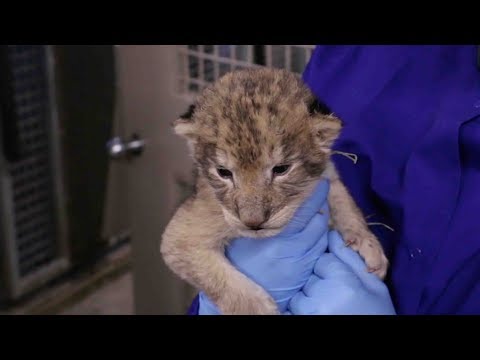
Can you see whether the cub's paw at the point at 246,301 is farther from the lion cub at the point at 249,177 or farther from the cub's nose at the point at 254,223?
the cub's nose at the point at 254,223

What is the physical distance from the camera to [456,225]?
1491 millimetres

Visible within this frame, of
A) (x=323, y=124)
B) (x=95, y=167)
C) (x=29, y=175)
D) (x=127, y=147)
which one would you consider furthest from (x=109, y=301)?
(x=323, y=124)

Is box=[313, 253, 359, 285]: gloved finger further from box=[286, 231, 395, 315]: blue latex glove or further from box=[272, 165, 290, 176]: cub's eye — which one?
box=[272, 165, 290, 176]: cub's eye

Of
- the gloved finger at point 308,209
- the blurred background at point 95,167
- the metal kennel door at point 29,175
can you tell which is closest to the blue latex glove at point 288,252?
the gloved finger at point 308,209

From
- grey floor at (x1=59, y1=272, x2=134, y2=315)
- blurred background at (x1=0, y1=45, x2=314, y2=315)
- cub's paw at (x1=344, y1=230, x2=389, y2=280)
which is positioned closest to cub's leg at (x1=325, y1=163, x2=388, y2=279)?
cub's paw at (x1=344, y1=230, x2=389, y2=280)

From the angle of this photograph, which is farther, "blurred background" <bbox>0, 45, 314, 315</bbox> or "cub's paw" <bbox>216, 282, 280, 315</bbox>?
"blurred background" <bbox>0, 45, 314, 315</bbox>

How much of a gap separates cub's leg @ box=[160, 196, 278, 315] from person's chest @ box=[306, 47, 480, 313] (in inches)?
15.4

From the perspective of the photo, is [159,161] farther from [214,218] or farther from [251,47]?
[214,218]

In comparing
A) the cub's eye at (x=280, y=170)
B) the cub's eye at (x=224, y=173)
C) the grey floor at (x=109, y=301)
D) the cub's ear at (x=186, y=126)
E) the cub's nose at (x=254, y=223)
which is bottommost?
the grey floor at (x=109, y=301)

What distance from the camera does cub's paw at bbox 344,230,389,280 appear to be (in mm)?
1679

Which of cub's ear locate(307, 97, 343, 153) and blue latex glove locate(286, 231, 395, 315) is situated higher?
cub's ear locate(307, 97, 343, 153)

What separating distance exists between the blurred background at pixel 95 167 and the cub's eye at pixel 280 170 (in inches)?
37.8

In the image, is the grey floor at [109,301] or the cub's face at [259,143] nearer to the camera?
the cub's face at [259,143]

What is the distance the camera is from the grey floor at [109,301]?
3848 mm
